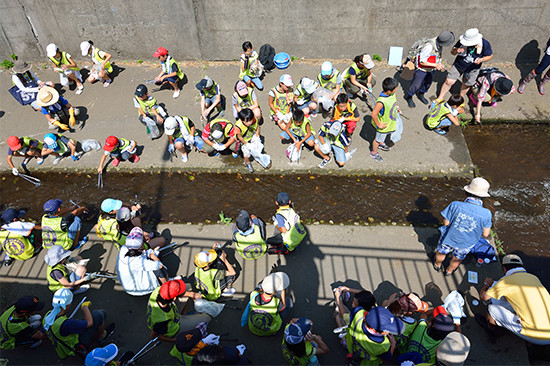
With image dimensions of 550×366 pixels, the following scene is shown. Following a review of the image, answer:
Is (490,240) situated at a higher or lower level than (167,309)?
lower

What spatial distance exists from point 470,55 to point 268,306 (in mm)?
6572

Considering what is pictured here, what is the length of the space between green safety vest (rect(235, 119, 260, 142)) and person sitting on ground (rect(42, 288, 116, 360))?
3.96 m

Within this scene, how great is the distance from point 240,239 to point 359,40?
6780 mm

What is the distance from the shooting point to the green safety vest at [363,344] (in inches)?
155

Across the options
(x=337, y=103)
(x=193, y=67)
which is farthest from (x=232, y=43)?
(x=337, y=103)

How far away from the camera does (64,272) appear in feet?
17.9

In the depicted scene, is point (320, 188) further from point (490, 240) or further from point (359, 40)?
point (359, 40)

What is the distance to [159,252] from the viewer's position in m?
6.00

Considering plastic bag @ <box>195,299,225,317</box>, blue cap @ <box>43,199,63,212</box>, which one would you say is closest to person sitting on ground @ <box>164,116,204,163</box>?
blue cap @ <box>43,199,63,212</box>

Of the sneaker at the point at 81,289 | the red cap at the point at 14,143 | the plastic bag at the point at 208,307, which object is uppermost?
the red cap at the point at 14,143

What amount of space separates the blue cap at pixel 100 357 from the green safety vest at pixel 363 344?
2954mm

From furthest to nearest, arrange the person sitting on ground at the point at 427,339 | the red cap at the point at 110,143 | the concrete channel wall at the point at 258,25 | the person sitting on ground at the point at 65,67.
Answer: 1. the person sitting on ground at the point at 65,67
2. the concrete channel wall at the point at 258,25
3. the red cap at the point at 110,143
4. the person sitting on ground at the point at 427,339

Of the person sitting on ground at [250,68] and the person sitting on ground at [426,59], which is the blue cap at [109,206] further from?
the person sitting on ground at [426,59]

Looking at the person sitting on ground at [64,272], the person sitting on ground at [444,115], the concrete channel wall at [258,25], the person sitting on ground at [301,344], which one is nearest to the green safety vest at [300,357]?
the person sitting on ground at [301,344]
